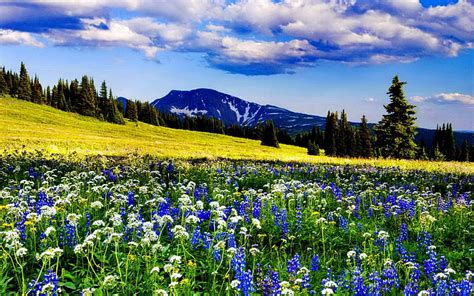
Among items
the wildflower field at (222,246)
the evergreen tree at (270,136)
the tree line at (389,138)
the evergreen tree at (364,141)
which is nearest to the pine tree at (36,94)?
the evergreen tree at (270,136)

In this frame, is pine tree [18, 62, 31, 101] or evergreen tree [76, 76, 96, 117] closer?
pine tree [18, 62, 31, 101]

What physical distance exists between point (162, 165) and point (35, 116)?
74716 mm

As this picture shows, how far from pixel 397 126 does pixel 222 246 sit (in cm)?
5631

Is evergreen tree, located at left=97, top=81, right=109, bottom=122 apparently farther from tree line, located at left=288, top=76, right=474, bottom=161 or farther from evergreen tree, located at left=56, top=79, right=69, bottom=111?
tree line, located at left=288, top=76, right=474, bottom=161

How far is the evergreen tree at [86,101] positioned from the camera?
11056cm

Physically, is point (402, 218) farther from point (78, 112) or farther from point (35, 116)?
point (78, 112)

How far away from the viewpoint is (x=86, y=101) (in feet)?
363

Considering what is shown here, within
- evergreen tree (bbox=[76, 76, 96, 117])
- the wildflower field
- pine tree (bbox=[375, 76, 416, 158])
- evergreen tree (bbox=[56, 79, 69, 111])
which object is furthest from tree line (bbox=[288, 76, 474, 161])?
evergreen tree (bbox=[56, 79, 69, 111])

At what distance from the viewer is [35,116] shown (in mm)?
83938

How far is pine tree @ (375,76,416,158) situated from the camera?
5794 cm

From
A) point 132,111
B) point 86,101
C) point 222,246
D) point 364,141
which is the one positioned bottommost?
point 222,246

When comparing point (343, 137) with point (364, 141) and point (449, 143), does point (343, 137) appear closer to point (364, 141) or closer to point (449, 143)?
point (364, 141)

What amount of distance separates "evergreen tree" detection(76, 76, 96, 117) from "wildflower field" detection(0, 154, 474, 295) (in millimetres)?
101342

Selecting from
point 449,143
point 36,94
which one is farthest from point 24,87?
point 449,143
